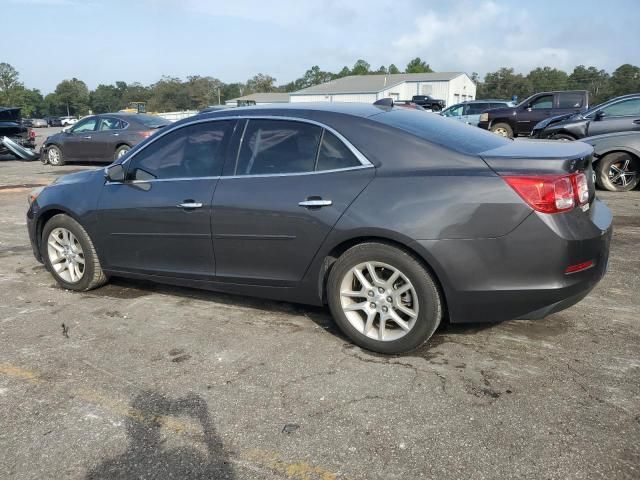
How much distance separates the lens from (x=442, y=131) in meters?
3.70

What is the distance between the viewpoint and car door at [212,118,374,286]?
11.6 feet

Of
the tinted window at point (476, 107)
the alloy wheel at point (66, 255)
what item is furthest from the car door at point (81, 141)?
the tinted window at point (476, 107)

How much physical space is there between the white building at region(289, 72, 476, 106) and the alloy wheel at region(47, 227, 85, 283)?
5966 cm

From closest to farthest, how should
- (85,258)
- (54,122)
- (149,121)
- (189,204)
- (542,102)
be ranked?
1. (189,204)
2. (85,258)
3. (149,121)
4. (542,102)
5. (54,122)

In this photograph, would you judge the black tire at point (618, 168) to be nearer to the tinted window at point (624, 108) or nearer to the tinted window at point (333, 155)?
the tinted window at point (624, 108)

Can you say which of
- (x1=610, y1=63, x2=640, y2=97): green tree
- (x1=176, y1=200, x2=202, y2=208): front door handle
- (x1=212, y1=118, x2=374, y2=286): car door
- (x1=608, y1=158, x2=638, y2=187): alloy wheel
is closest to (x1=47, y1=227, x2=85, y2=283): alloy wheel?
(x1=176, y1=200, x2=202, y2=208): front door handle

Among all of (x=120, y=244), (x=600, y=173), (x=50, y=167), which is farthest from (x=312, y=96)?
(x=120, y=244)

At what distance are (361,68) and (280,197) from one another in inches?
4669

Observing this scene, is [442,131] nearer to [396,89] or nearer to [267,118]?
[267,118]

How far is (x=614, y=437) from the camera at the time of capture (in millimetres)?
2559

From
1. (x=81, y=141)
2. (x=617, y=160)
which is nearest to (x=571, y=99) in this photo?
(x=617, y=160)

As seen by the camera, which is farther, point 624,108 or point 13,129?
point 13,129

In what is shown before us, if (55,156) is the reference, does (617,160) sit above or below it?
above

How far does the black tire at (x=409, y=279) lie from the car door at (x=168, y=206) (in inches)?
42.2
